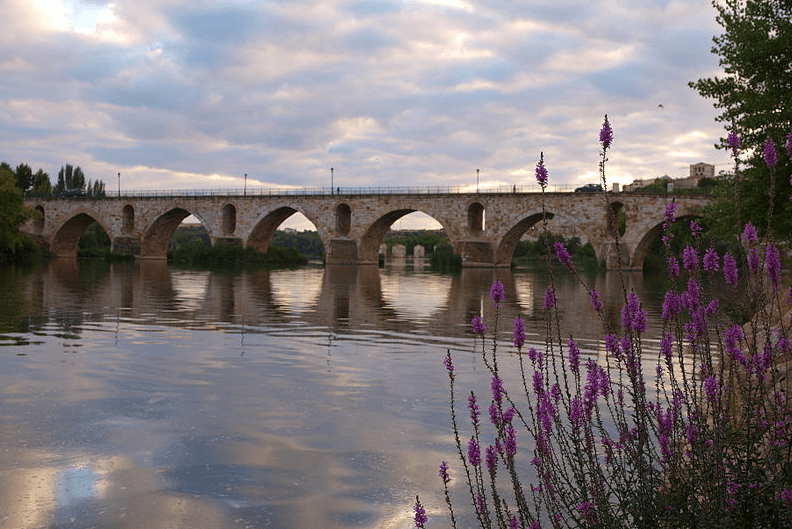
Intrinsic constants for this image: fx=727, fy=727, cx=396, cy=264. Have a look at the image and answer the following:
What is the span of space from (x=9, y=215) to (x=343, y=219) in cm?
2772

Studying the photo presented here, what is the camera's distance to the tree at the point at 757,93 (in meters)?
17.6

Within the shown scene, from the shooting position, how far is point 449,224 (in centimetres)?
6034

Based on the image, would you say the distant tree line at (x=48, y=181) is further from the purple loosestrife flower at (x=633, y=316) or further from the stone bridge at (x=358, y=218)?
the purple loosestrife flower at (x=633, y=316)

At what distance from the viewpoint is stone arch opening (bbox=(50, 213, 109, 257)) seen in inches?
3135

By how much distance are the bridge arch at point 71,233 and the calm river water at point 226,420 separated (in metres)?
67.9

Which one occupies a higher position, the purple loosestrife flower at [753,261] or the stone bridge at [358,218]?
the stone bridge at [358,218]

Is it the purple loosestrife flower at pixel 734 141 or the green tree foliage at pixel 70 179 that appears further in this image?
the green tree foliage at pixel 70 179

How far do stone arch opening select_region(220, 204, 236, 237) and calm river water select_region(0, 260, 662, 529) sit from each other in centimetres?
5622

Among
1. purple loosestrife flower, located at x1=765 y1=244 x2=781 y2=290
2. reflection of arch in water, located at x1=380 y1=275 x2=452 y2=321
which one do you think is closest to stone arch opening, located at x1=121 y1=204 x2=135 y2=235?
reflection of arch in water, located at x1=380 y1=275 x2=452 y2=321

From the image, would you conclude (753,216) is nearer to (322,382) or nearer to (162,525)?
(322,382)

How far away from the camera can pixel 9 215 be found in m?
49.5

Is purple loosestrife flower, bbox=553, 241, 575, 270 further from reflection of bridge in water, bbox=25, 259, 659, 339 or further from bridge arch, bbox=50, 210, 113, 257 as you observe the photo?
bridge arch, bbox=50, 210, 113, 257

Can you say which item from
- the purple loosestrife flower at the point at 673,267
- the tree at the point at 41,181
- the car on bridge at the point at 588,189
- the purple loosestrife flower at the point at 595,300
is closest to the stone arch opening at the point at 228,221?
the car on bridge at the point at 588,189

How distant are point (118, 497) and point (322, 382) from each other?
14.0ft
